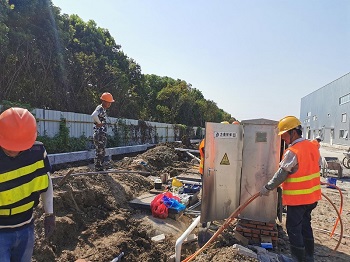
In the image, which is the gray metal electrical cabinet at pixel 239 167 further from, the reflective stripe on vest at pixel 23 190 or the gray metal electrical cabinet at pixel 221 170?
the reflective stripe on vest at pixel 23 190

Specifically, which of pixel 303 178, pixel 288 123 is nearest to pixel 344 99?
pixel 288 123

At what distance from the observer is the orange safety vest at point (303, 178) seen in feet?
12.2

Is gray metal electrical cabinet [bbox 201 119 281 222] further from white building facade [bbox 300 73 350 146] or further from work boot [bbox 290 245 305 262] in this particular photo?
white building facade [bbox 300 73 350 146]

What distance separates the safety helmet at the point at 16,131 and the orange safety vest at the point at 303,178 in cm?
302

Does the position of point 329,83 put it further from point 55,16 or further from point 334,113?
point 55,16

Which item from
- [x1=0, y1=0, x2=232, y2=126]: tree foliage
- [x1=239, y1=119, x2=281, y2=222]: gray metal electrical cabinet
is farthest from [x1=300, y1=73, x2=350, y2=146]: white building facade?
[x1=239, y1=119, x2=281, y2=222]: gray metal electrical cabinet

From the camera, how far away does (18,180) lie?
2.27m

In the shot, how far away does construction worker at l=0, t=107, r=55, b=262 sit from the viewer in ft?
7.22

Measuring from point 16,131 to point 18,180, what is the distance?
39 cm

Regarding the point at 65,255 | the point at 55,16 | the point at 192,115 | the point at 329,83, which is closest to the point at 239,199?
the point at 65,255

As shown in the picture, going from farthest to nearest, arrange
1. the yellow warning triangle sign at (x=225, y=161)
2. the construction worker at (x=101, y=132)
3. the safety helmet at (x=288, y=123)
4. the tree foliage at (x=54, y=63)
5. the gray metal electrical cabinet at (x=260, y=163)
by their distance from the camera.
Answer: the tree foliage at (x=54, y=63)
the construction worker at (x=101, y=132)
the yellow warning triangle sign at (x=225, y=161)
the gray metal electrical cabinet at (x=260, y=163)
the safety helmet at (x=288, y=123)

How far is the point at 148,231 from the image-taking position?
16.5 ft

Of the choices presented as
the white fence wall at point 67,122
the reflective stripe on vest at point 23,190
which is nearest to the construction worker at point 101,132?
the white fence wall at point 67,122

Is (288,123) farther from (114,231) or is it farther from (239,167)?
(114,231)
